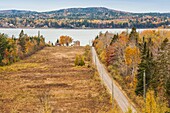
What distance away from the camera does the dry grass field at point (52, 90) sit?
4522 cm

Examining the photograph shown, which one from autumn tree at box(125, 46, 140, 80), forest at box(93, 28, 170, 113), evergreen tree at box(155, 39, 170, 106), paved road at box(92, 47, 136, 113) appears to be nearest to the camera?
forest at box(93, 28, 170, 113)

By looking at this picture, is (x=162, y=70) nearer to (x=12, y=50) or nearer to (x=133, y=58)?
(x=133, y=58)

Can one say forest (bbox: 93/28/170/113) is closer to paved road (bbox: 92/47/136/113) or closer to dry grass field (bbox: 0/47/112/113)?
paved road (bbox: 92/47/136/113)

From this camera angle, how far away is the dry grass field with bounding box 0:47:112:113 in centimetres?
4522

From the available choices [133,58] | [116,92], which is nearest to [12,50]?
[133,58]

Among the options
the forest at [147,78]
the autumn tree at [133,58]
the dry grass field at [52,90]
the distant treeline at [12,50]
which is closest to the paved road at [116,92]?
the forest at [147,78]

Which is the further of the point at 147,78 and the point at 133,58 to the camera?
the point at 133,58

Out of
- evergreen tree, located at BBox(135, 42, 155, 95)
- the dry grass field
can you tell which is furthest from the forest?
the dry grass field

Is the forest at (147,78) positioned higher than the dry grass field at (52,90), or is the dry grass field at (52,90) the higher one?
the forest at (147,78)

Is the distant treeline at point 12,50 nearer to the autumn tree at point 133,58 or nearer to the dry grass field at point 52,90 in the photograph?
the dry grass field at point 52,90

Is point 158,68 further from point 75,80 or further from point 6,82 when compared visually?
point 6,82

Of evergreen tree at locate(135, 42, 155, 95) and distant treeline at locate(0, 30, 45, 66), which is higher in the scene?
evergreen tree at locate(135, 42, 155, 95)

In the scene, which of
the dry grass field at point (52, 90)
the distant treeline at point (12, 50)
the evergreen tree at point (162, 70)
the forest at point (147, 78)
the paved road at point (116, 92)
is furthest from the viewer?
A: the distant treeline at point (12, 50)

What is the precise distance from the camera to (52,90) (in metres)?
57.1
